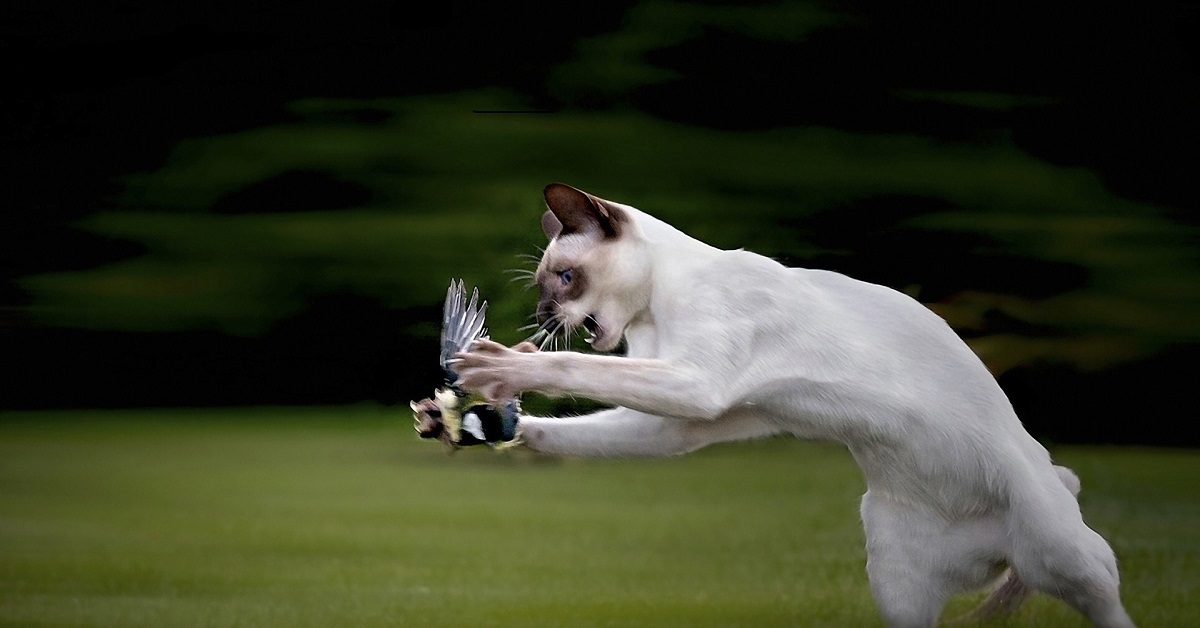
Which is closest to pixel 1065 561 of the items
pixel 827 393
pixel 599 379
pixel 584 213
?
pixel 827 393

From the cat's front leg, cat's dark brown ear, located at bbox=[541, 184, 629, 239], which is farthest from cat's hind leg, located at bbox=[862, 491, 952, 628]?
cat's dark brown ear, located at bbox=[541, 184, 629, 239]

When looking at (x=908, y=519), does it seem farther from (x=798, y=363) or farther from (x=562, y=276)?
(x=562, y=276)

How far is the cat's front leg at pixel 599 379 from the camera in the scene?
181 cm

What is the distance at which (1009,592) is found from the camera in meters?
2.24

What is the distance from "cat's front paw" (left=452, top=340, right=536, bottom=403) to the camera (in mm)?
1833

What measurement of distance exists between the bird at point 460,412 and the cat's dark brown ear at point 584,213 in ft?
0.57

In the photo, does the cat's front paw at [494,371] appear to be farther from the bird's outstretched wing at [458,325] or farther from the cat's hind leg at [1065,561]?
the cat's hind leg at [1065,561]

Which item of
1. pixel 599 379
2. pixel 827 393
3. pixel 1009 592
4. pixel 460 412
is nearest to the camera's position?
pixel 599 379

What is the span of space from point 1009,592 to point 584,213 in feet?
3.03

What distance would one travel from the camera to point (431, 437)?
6.85ft

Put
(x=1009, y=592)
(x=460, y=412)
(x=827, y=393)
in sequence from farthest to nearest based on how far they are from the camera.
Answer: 1. (x=1009, y=592)
2. (x=460, y=412)
3. (x=827, y=393)

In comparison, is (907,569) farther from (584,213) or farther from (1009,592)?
(584,213)

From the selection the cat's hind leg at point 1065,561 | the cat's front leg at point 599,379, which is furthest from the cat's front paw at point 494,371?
the cat's hind leg at point 1065,561

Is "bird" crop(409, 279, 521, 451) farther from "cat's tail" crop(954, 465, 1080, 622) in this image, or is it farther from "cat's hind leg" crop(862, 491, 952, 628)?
"cat's tail" crop(954, 465, 1080, 622)
